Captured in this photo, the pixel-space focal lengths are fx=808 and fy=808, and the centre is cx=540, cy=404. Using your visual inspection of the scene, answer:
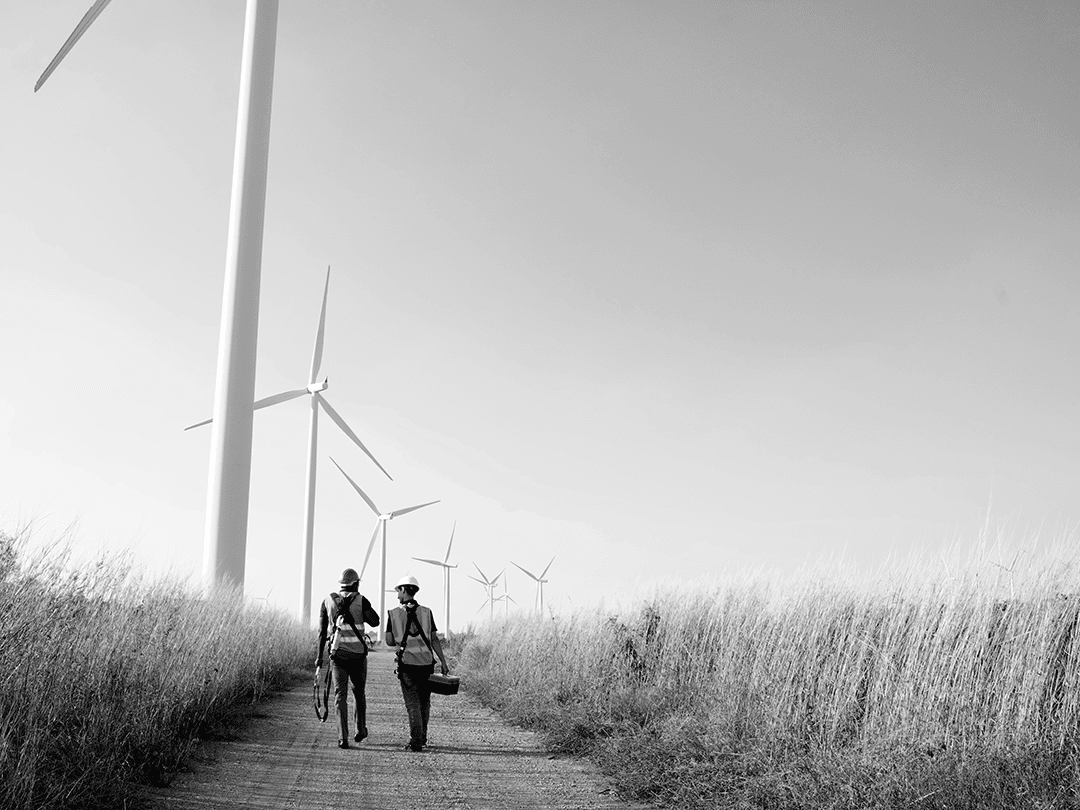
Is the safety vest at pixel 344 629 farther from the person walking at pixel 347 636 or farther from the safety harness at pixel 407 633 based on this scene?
the safety harness at pixel 407 633

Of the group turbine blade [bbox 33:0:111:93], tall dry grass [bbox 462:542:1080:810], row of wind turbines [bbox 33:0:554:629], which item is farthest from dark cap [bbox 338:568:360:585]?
turbine blade [bbox 33:0:111:93]

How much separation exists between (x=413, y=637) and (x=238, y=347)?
13.2 m

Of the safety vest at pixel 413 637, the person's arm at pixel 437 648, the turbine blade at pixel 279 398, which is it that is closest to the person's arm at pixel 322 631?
the safety vest at pixel 413 637

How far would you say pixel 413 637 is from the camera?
36.9 ft

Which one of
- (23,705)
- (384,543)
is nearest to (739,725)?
(23,705)

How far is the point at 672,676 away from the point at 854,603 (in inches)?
131

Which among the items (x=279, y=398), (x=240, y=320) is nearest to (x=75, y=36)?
(x=240, y=320)

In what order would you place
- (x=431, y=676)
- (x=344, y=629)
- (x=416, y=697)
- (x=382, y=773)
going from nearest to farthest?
(x=382, y=773) → (x=416, y=697) → (x=431, y=676) → (x=344, y=629)

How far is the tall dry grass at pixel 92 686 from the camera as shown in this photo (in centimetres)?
599

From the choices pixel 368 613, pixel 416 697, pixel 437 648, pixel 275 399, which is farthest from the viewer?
pixel 275 399

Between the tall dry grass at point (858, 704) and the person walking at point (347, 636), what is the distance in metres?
2.84

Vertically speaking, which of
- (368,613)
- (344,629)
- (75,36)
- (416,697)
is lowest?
(416,697)

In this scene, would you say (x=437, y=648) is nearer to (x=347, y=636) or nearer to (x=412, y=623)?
(x=412, y=623)

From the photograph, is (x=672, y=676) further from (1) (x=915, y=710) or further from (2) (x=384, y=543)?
(2) (x=384, y=543)
